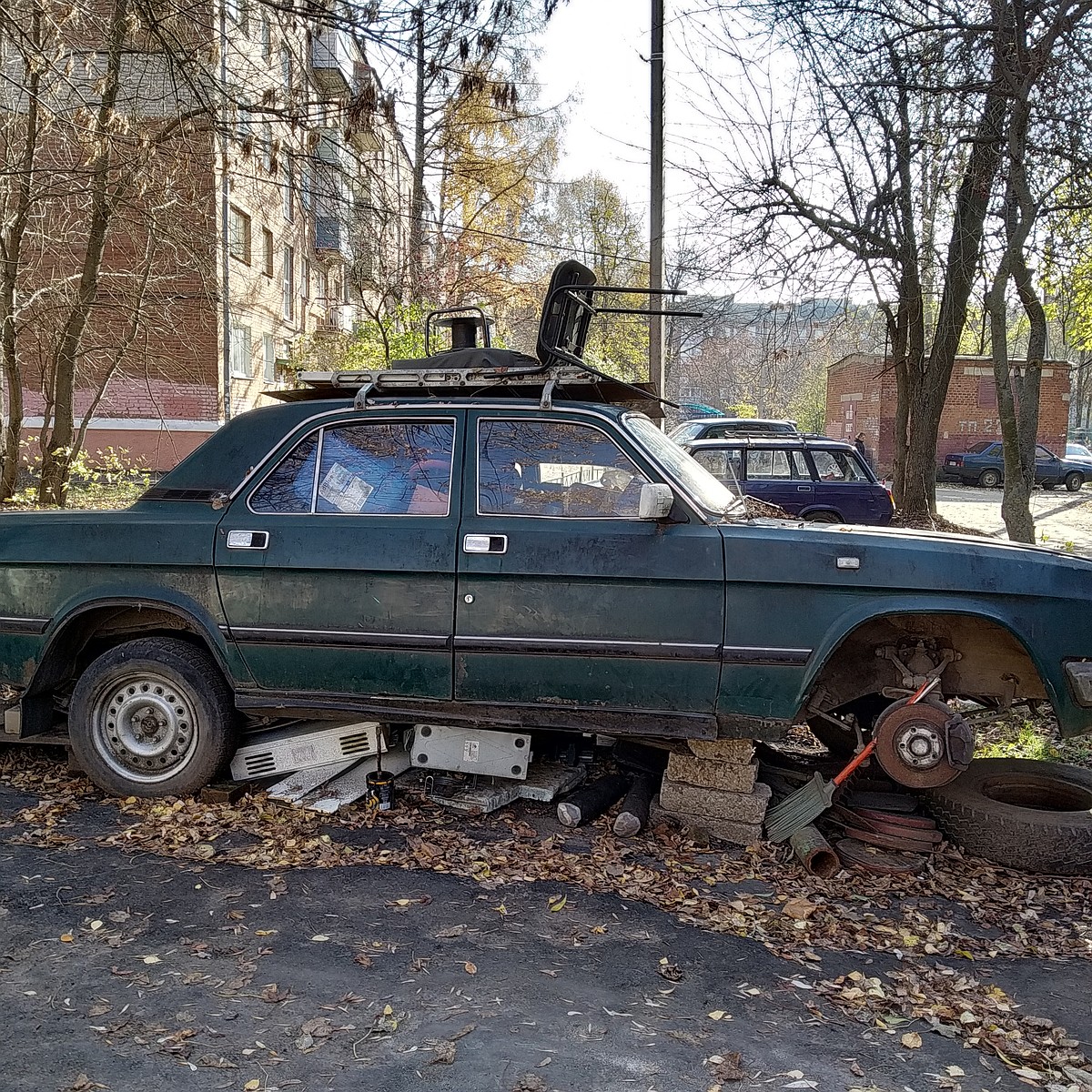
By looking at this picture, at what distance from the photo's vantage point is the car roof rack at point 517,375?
4.95 meters

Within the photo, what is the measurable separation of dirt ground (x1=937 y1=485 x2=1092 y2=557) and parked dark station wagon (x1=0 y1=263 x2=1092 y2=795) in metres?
10.5

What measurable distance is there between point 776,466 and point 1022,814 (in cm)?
1028

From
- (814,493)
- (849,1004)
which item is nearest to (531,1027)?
(849,1004)

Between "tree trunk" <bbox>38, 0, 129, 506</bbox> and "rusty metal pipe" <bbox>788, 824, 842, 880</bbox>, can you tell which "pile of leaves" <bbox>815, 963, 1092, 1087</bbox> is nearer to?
"rusty metal pipe" <bbox>788, 824, 842, 880</bbox>

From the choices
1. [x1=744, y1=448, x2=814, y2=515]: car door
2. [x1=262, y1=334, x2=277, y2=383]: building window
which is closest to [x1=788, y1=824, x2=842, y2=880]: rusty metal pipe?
[x1=744, y1=448, x2=814, y2=515]: car door

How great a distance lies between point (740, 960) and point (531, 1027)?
905 millimetres

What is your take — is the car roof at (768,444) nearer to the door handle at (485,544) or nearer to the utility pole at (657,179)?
the utility pole at (657,179)

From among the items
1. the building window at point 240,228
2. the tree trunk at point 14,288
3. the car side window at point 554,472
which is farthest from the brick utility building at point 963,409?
the car side window at point 554,472

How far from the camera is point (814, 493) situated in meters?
14.4

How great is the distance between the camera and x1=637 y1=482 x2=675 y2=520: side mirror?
4316 millimetres

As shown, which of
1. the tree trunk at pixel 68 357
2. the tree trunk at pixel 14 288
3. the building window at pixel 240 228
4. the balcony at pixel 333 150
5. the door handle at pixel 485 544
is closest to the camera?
the door handle at pixel 485 544

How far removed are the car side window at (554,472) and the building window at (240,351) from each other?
19521 mm

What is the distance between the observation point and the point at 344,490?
190 inches

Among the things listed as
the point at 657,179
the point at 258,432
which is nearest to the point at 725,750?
the point at 258,432
